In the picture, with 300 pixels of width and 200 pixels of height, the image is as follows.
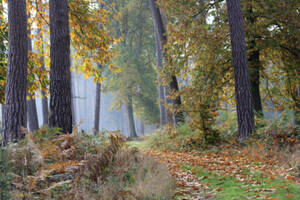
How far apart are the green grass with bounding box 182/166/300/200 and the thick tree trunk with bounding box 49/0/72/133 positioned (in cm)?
385

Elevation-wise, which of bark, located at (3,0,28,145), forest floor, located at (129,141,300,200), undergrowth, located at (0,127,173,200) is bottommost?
forest floor, located at (129,141,300,200)

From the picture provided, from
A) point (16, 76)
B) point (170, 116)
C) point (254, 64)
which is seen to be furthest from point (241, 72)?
point (170, 116)

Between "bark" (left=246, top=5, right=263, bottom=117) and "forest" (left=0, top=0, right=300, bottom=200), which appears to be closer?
"forest" (left=0, top=0, right=300, bottom=200)

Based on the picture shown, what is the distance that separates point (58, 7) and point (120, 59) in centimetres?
1898

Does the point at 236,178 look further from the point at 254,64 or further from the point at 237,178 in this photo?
the point at 254,64

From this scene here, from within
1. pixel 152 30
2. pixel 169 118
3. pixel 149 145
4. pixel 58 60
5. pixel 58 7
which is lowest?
pixel 149 145

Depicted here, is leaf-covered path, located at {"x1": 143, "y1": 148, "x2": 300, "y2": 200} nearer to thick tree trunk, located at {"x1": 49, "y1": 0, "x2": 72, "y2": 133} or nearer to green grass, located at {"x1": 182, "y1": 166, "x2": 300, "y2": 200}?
green grass, located at {"x1": 182, "y1": 166, "x2": 300, "y2": 200}

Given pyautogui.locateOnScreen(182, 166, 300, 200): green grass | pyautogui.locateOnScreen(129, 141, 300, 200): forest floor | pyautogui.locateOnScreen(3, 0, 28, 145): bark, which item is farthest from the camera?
pyautogui.locateOnScreen(3, 0, 28, 145): bark

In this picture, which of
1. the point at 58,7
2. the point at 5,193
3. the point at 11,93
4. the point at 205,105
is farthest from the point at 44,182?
the point at 205,105

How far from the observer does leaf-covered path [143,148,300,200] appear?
15.3 feet

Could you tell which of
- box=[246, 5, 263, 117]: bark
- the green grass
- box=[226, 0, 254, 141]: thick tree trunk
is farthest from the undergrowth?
box=[246, 5, 263, 117]: bark

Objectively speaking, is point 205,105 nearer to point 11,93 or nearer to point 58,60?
point 58,60

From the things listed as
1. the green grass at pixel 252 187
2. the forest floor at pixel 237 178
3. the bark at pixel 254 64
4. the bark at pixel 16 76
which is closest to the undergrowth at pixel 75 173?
the forest floor at pixel 237 178

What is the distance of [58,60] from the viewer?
303 inches
